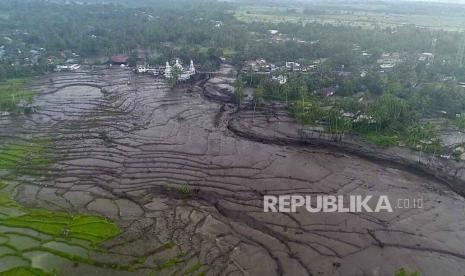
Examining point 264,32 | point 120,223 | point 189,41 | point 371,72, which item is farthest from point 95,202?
point 264,32

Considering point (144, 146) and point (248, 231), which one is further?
point (144, 146)

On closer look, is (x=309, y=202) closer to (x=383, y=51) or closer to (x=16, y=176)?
(x=16, y=176)

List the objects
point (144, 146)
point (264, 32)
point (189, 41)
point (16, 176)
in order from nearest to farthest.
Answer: point (16, 176) < point (144, 146) < point (189, 41) < point (264, 32)

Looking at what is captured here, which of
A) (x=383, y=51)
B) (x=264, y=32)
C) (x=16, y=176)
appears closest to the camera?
(x=16, y=176)

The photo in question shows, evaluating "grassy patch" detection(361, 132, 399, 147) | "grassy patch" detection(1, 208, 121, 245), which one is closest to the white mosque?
"grassy patch" detection(361, 132, 399, 147)

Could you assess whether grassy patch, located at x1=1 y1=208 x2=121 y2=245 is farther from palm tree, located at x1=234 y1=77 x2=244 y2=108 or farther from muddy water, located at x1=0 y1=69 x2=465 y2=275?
palm tree, located at x1=234 y1=77 x2=244 y2=108

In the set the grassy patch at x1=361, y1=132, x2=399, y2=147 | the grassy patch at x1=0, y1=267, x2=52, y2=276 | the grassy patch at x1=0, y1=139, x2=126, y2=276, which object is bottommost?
the grassy patch at x1=0, y1=267, x2=52, y2=276

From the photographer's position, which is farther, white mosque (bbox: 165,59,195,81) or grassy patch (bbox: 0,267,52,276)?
white mosque (bbox: 165,59,195,81)

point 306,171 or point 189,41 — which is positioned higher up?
point 189,41
